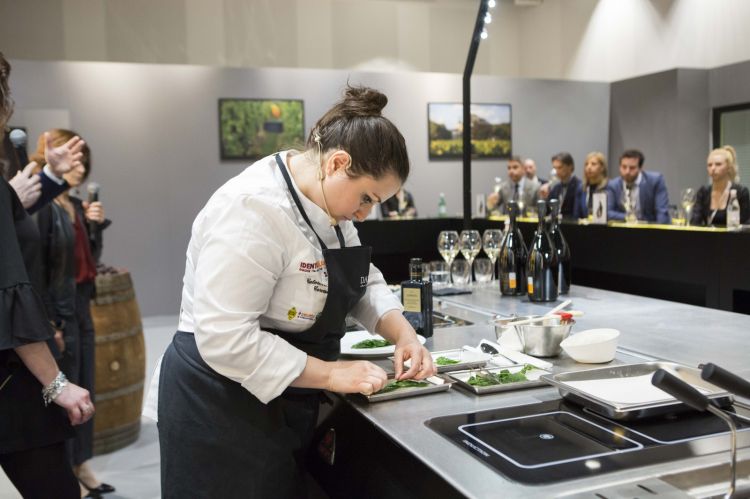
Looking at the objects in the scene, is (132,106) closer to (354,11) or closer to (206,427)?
(354,11)

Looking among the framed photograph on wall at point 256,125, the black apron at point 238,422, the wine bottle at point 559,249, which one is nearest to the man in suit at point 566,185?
the framed photograph on wall at point 256,125

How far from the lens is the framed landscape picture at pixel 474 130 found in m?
8.62

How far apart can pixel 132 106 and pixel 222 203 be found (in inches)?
261

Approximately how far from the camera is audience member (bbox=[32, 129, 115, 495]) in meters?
2.99

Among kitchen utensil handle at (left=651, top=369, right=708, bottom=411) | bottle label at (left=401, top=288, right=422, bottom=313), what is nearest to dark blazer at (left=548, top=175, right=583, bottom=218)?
bottle label at (left=401, top=288, right=422, bottom=313)

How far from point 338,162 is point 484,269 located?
167cm

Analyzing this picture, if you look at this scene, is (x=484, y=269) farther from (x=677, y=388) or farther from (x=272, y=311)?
(x=677, y=388)

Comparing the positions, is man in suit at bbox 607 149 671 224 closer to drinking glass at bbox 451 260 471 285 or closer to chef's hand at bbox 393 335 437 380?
drinking glass at bbox 451 260 471 285

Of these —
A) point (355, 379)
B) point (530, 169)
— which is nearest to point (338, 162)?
point (355, 379)

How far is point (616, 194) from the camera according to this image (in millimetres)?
6809

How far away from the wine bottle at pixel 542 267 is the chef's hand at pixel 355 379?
1341 mm

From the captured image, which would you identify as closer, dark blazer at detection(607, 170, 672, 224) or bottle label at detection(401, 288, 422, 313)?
bottle label at detection(401, 288, 422, 313)

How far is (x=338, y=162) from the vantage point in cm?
135

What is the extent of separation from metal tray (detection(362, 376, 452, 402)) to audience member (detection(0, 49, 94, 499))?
2.69ft
